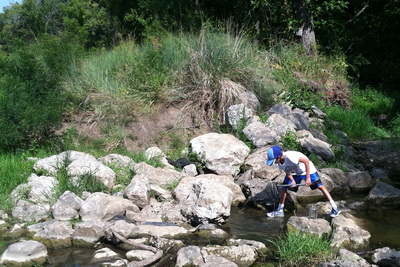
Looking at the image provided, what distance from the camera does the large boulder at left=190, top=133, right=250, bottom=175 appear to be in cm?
856

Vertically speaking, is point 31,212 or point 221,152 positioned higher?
point 221,152

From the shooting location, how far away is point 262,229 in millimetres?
6680

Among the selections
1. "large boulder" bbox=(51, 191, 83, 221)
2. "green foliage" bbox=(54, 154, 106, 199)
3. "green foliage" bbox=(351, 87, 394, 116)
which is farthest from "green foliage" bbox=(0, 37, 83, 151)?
"green foliage" bbox=(351, 87, 394, 116)

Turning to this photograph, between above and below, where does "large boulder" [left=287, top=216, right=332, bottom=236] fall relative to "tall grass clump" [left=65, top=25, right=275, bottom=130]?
below

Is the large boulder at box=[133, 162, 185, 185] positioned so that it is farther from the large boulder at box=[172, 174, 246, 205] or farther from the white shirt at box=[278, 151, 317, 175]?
the white shirt at box=[278, 151, 317, 175]

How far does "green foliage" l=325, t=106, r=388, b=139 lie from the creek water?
4.74 metres

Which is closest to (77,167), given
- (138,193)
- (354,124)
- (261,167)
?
(138,193)

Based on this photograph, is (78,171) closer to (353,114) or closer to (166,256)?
(166,256)

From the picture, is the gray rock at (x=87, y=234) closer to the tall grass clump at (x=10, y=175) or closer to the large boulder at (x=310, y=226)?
the tall grass clump at (x=10, y=175)

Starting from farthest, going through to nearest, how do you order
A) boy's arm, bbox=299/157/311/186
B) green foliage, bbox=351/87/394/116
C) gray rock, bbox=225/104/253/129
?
1. green foliage, bbox=351/87/394/116
2. gray rock, bbox=225/104/253/129
3. boy's arm, bbox=299/157/311/186

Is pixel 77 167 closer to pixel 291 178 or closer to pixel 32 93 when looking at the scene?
pixel 32 93

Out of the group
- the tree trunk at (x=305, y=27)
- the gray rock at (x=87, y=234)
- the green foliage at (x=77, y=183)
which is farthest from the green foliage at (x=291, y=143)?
the tree trunk at (x=305, y=27)

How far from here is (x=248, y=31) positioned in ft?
47.1

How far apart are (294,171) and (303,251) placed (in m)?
2.00
